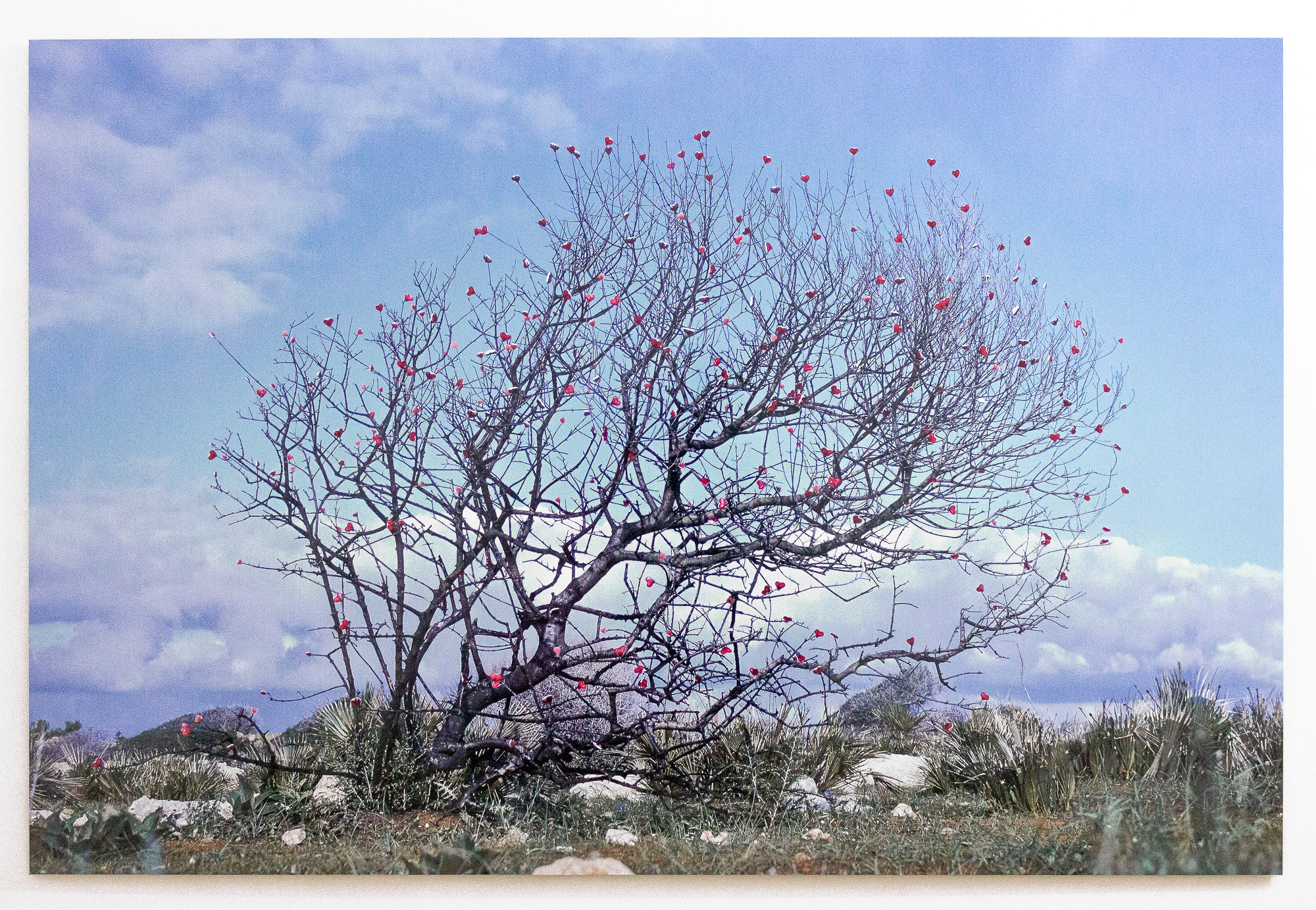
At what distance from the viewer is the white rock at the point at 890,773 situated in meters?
3.00

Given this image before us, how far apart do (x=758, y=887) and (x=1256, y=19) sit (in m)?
3.11

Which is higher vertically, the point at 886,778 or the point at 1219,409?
the point at 1219,409

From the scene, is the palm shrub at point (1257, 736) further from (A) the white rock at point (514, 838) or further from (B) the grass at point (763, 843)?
(A) the white rock at point (514, 838)

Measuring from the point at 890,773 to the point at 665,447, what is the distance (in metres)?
1.21

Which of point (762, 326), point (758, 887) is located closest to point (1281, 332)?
point (762, 326)

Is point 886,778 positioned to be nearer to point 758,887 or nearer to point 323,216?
point 758,887

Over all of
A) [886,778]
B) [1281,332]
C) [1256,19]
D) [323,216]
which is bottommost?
[886,778]

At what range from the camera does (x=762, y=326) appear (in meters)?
3.11

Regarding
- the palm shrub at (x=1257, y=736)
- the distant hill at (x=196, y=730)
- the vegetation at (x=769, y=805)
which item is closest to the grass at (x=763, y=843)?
the vegetation at (x=769, y=805)

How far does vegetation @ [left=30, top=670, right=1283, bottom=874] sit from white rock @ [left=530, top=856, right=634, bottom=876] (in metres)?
0.03

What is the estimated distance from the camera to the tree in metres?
3.05

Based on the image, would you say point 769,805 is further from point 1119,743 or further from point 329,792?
point 329,792

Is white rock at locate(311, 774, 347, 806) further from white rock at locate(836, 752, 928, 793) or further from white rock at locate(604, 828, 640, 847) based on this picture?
white rock at locate(836, 752, 928, 793)

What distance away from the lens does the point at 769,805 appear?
3020 millimetres
